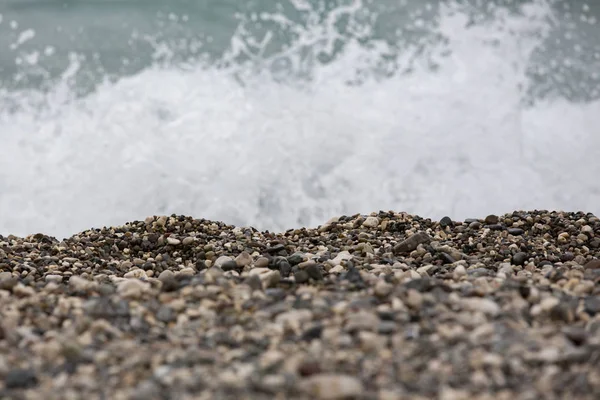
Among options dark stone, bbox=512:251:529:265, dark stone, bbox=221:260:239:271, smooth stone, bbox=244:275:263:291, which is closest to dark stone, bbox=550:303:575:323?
smooth stone, bbox=244:275:263:291

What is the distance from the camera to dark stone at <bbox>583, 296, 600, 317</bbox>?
3.23m

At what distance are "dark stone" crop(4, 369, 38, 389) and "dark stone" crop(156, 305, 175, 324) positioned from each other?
69cm

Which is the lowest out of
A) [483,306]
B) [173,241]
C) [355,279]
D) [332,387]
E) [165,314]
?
[332,387]

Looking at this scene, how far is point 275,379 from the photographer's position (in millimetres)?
2408

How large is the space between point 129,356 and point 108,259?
3718mm

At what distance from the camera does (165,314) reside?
319cm

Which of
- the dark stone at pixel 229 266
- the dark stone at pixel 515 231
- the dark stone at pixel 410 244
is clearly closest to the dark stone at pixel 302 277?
the dark stone at pixel 229 266

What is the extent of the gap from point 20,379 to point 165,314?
769mm

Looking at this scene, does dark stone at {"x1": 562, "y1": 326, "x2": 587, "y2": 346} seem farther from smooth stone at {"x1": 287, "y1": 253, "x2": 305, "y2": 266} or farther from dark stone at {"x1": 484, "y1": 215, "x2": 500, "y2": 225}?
dark stone at {"x1": 484, "y1": 215, "x2": 500, "y2": 225}

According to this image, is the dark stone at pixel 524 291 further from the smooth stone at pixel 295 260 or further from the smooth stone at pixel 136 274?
the smooth stone at pixel 136 274

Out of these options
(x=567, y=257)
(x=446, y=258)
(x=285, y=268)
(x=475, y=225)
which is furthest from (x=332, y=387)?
(x=475, y=225)

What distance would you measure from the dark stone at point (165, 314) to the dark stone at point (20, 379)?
69 centimetres

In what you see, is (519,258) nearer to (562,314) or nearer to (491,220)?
(491,220)

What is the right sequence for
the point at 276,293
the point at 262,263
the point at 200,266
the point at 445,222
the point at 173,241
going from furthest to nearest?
1. the point at 445,222
2. the point at 173,241
3. the point at 200,266
4. the point at 262,263
5. the point at 276,293
